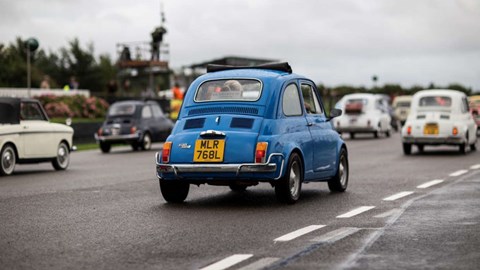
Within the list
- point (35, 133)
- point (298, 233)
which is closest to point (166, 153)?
point (298, 233)

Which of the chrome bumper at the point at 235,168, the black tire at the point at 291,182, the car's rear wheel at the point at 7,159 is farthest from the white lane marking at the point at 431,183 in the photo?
the car's rear wheel at the point at 7,159

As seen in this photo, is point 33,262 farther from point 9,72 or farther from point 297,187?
point 9,72

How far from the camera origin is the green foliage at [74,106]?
131 ft

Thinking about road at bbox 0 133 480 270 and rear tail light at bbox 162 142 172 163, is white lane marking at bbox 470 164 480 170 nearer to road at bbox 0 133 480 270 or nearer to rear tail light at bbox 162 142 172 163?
road at bbox 0 133 480 270

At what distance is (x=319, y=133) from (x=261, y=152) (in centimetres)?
193

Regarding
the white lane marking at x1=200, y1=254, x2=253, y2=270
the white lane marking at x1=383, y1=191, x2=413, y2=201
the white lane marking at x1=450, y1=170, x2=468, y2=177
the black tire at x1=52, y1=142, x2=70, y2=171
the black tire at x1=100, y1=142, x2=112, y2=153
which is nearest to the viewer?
the white lane marking at x1=200, y1=254, x2=253, y2=270

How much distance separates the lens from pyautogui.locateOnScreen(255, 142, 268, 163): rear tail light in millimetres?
11938

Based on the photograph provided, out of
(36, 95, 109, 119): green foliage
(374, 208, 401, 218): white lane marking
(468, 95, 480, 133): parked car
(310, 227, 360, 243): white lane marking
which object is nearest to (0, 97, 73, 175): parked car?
(374, 208, 401, 218): white lane marking

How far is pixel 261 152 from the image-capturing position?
11945 mm

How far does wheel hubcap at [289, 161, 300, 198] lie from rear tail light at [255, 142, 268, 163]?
703 millimetres

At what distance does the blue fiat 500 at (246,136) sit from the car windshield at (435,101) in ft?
44.0

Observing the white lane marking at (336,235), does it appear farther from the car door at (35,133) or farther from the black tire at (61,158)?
the black tire at (61,158)

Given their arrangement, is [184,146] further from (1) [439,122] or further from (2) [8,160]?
(1) [439,122]

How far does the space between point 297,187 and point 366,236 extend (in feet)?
11.8
